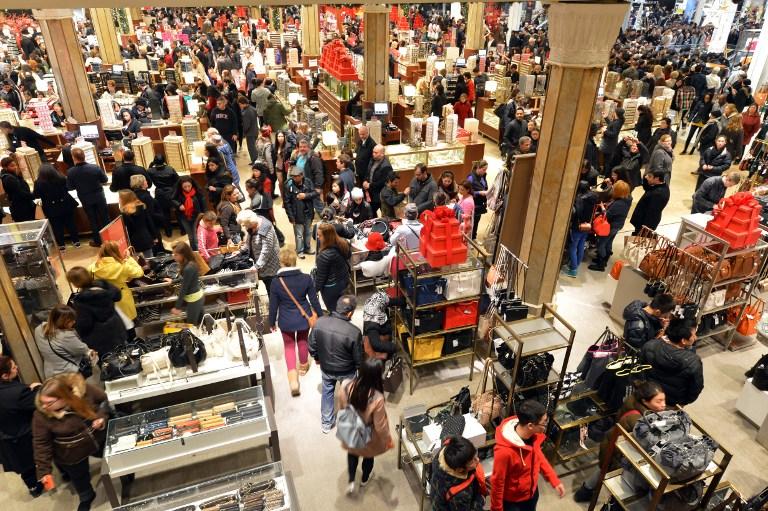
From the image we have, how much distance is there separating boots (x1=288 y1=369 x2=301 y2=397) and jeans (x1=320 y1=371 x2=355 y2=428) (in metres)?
0.47

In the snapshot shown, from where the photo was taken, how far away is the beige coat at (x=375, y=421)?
13.4ft

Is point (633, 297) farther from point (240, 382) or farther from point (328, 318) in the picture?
point (240, 382)

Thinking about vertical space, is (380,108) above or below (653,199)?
above

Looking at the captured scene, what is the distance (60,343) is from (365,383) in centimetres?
275

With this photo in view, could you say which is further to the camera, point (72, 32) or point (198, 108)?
point (198, 108)

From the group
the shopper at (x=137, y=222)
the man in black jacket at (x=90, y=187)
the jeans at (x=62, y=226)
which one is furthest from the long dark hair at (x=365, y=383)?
the jeans at (x=62, y=226)

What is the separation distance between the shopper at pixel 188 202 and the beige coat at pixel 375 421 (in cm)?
476

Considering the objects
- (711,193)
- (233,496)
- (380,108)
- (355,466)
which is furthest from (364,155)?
(233,496)

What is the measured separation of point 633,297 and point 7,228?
7273 millimetres

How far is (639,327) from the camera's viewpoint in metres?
4.96

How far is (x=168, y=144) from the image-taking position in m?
9.07

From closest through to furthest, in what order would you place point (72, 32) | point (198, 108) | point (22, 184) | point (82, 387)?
1. point (82, 387)
2. point (22, 184)
3. point (72, 32)
4. point (198, 108)

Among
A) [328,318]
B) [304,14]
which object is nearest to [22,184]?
[328,318]

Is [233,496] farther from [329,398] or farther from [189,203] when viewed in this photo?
[189,203]
